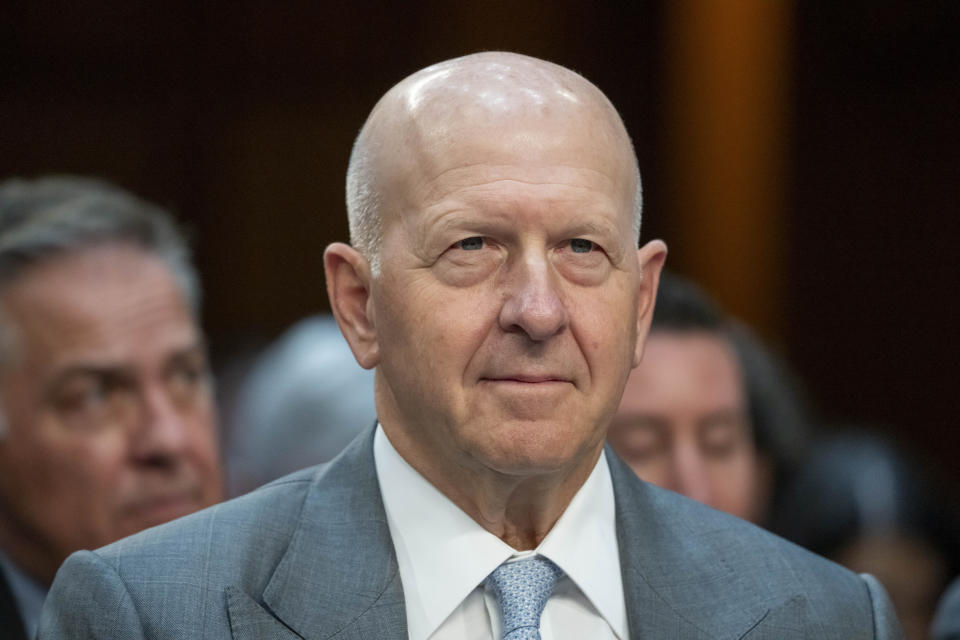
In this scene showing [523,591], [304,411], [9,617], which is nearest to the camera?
[523,591]

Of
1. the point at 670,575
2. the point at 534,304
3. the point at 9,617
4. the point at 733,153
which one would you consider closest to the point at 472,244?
the point at 534,304

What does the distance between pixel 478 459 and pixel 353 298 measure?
0.31 m

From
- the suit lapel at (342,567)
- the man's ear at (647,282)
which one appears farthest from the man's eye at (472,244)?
the suit lapel at (342,567)

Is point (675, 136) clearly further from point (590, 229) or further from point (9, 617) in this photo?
point (590, 229)

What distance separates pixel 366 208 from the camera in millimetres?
1925

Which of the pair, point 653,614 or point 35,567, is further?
point 35,567

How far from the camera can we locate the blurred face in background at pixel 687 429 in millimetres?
3098

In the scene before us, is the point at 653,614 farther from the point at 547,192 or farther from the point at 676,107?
the point at 676,107

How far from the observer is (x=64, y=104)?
6188 millimetres

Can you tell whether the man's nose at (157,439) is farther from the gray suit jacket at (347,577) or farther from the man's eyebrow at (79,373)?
the gray suit jacket at (347,577)

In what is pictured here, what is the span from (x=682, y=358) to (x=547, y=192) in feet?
5.04

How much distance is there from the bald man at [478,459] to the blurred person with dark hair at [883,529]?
1.85 meters

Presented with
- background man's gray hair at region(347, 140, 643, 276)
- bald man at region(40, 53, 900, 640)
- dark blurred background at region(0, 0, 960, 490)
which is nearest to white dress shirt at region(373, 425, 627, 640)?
bald man at region(40, 53, 900, 640)

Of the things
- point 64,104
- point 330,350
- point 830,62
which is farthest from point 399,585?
point 830,62
